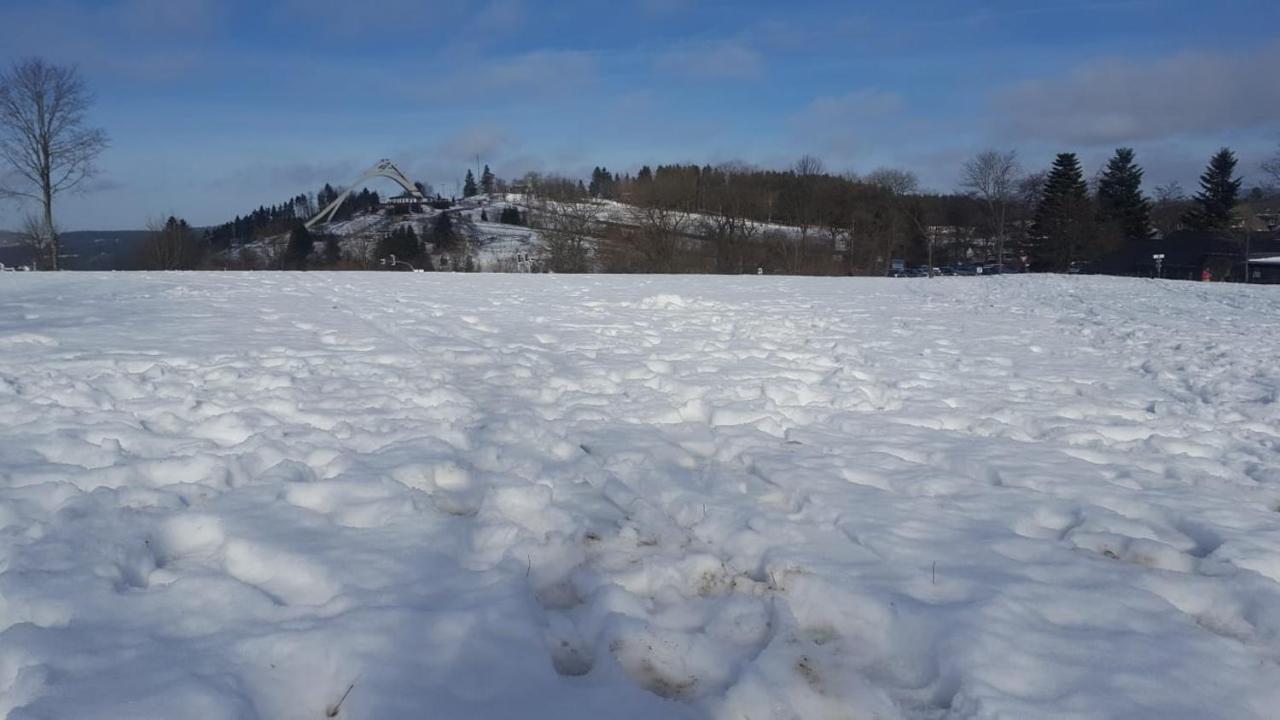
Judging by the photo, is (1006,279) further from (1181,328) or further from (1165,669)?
(1165,669)

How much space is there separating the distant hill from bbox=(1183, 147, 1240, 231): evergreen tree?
73.6 meters

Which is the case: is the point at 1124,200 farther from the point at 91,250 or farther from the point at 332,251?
the point at 91,250

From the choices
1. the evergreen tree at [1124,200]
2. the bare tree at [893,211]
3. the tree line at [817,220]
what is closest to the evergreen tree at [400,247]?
the tree line at [817,220]

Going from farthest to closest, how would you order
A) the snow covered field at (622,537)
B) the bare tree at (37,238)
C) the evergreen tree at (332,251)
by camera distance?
the evergreen tree at (332,251), the bare tree at (37,238), the snow covered field at (622,537)

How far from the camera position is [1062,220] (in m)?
62.8

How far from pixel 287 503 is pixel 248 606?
1010mm

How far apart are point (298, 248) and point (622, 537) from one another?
192 feet

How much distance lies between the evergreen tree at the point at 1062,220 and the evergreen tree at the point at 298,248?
56011mm

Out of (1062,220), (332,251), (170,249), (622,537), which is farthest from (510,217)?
(622,537)

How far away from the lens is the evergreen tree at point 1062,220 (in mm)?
61531

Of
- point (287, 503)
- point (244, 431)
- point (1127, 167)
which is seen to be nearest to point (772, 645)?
point (287, 503)

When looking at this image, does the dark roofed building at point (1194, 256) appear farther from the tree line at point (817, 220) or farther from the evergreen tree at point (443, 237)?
the evergreen tree at point (443, 237)

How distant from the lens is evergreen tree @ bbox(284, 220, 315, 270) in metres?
50.8

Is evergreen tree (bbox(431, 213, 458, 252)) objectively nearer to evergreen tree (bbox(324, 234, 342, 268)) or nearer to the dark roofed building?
evergreen tree (bbox(324, 234, 342, 268))
